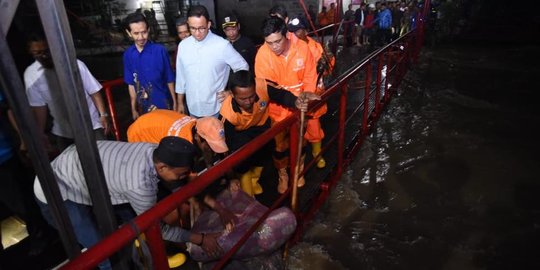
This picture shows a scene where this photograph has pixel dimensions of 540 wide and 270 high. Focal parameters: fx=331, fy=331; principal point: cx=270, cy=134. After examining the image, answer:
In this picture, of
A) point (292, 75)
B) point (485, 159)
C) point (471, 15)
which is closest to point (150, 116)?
point (292, 75)

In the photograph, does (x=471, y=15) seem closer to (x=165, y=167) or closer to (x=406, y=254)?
(x=406, y=254)

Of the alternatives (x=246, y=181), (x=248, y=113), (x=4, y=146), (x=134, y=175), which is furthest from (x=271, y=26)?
(x=4, y=146)

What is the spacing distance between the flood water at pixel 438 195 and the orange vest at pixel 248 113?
118 centimetres

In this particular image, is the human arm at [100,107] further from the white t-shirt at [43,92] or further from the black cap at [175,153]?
the black cap at [175,153]

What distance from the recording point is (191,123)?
267 cm

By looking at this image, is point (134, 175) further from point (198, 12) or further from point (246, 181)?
point (198, 12)

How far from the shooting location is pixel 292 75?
137 inches

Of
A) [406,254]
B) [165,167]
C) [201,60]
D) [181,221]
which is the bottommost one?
[406,254]

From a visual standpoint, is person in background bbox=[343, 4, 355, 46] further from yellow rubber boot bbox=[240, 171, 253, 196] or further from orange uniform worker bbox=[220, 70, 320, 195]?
yellow rubber boot bbox=[240, 171, 253, 196]

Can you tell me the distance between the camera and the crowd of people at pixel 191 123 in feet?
6.94

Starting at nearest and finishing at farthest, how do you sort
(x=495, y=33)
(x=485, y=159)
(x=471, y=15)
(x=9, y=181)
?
(x=9, y=181) → (x=485, y=159) → (x=495, y=33) → (x=471, y=15)

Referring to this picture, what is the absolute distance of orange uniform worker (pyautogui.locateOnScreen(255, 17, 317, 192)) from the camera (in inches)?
134

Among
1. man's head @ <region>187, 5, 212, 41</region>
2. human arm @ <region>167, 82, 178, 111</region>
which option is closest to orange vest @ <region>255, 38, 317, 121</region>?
man's head @ <region>187, 5, 212, 41</region>

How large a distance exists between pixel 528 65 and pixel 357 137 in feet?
27.1
